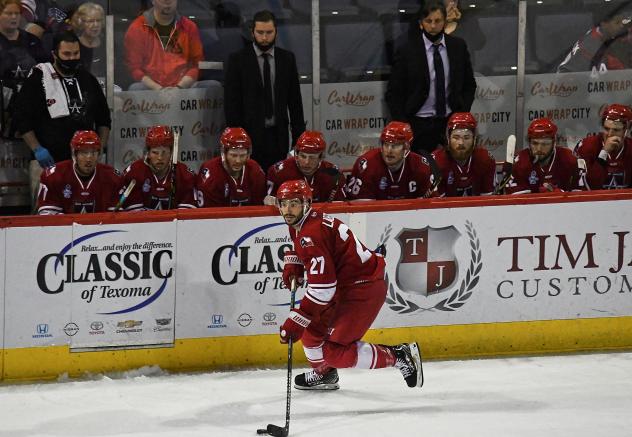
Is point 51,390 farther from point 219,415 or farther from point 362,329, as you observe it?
point 362,329

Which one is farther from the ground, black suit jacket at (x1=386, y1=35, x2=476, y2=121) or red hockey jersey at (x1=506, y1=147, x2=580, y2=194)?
black suit jacket at (x1=386, y1=35, x2=476, y2=121)

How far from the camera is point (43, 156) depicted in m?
8.05

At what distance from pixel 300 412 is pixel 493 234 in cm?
171

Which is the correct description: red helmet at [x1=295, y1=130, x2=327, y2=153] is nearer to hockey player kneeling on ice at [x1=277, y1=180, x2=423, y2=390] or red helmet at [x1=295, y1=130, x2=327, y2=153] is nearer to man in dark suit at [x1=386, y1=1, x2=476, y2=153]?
man in dark suit at [x1=386, y1=1, x2=476, y2=153]

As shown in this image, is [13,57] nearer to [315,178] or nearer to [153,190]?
[153,190]

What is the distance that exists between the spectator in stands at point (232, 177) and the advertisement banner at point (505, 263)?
0.90 metres

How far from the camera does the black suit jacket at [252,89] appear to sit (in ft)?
27.7

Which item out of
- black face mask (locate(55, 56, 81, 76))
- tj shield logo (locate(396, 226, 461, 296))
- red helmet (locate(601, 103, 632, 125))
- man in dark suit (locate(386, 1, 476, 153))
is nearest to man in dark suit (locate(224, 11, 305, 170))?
man in dark suit (locate(386, 1, 476, 153))

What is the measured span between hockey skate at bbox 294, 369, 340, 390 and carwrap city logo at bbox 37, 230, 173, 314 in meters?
0.95

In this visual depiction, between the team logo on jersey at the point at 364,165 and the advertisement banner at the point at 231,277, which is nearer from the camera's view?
the advertisement banner at the point at 231,277

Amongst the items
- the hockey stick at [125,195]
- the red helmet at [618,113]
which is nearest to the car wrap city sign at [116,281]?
the hockey stick at [125,195]

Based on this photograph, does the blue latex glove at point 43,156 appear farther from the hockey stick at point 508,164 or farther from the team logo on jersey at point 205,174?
the hockey stick at point 508,164

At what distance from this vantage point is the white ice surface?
21.0ft

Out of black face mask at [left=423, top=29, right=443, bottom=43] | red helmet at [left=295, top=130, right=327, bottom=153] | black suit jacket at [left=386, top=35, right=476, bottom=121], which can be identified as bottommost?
red helmet at [left=295, top=130, right=327, bottom=153]
